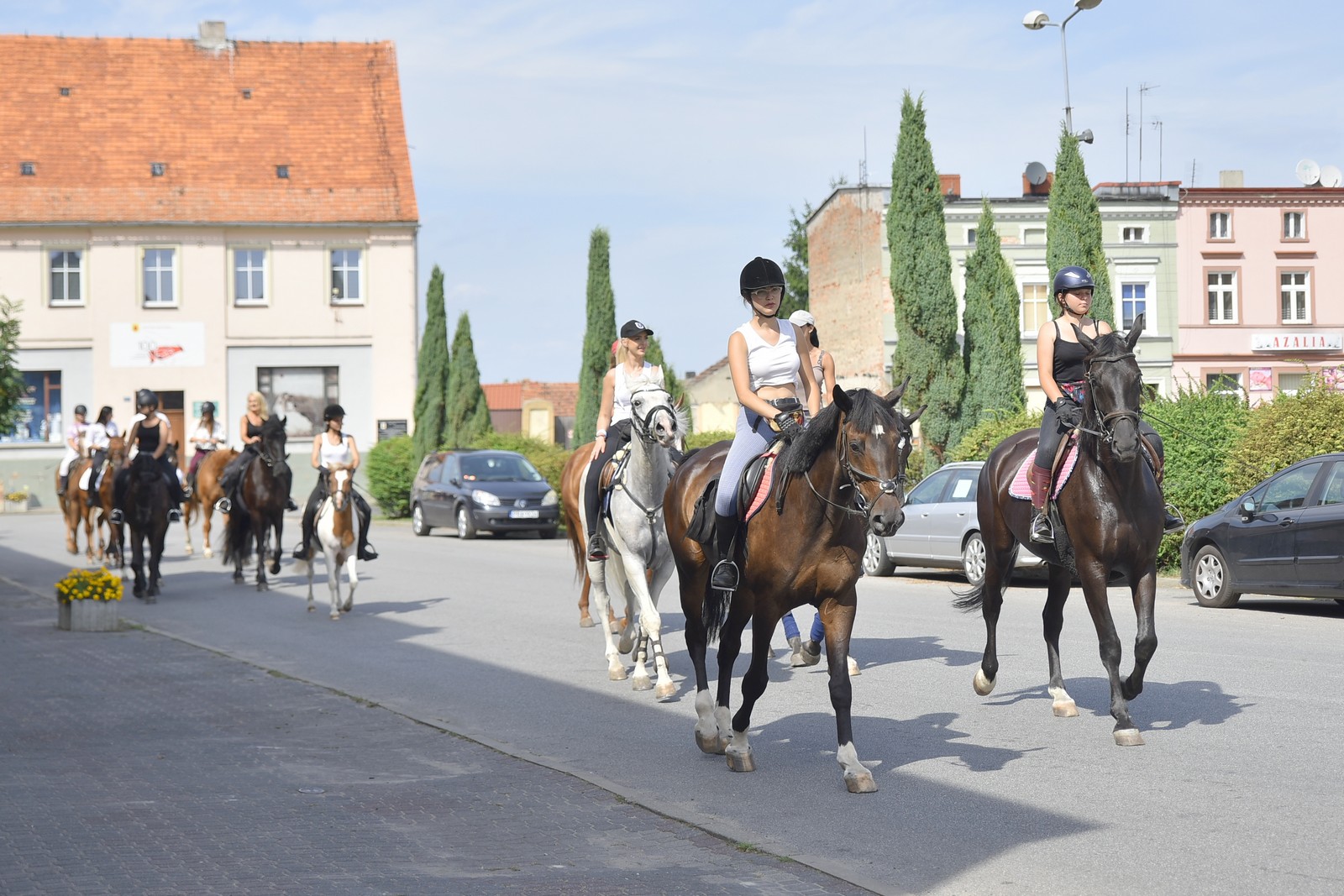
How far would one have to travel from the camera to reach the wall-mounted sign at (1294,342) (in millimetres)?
55344

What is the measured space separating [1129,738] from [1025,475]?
2.27 m

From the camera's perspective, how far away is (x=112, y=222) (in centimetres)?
5075

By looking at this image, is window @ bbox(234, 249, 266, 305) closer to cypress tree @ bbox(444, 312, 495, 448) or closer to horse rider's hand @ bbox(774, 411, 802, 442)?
cypress tree @ bbox(444, 312, 495, 448)

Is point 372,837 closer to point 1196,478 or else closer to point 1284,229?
point 1196,478

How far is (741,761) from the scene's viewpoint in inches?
318

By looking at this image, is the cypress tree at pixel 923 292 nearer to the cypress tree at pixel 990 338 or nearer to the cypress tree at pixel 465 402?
the cypress tree at pixel 990 338

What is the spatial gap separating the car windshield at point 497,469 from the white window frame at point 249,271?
70.1 feet

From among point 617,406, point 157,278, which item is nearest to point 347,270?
point 157,278

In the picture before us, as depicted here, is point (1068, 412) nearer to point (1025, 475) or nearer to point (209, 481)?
point (1025, 475)

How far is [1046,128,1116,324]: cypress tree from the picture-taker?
2936cm

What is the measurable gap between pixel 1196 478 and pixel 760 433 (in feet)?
45.8

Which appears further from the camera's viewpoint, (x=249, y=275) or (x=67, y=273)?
(x=249, y=275)

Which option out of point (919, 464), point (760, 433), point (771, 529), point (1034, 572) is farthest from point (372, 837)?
point (919, 464)

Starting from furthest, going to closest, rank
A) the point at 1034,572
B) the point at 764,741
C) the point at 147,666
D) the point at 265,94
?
the point at 265,94 < the point at 1034,572 < the point at 147,666 < the point at 764,741
